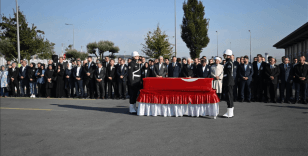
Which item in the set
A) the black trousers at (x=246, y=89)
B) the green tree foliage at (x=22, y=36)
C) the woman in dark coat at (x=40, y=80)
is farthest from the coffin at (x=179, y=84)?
the green tree foliage at (x=22, y=36)

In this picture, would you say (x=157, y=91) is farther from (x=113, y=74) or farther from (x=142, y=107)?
(x=113, y=74)

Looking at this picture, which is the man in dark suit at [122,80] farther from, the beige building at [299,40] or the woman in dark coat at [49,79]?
the beige building at [299,40]

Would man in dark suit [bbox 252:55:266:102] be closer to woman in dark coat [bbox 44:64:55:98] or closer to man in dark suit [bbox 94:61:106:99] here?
man in dark suit [bbox 94:61:106:99]

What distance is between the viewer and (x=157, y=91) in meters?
8.45

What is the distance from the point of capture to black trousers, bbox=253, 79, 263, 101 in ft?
38.7

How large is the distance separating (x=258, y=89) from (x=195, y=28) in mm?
37782

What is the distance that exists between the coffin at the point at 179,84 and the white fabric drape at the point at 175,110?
0.58 meters

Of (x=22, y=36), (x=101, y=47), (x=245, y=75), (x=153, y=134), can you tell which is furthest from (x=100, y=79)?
(x=101, y=47)

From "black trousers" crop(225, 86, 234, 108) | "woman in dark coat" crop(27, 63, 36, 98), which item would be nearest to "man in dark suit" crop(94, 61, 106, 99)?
"woman in dark coat" crop(27, 63, 36, 98)

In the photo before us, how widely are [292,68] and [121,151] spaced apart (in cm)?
1012

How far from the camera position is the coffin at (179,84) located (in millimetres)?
8102

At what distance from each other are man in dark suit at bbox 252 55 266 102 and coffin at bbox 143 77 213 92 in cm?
489

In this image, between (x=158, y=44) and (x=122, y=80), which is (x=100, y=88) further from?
(x=158, y=44)

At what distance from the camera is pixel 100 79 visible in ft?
43.9
